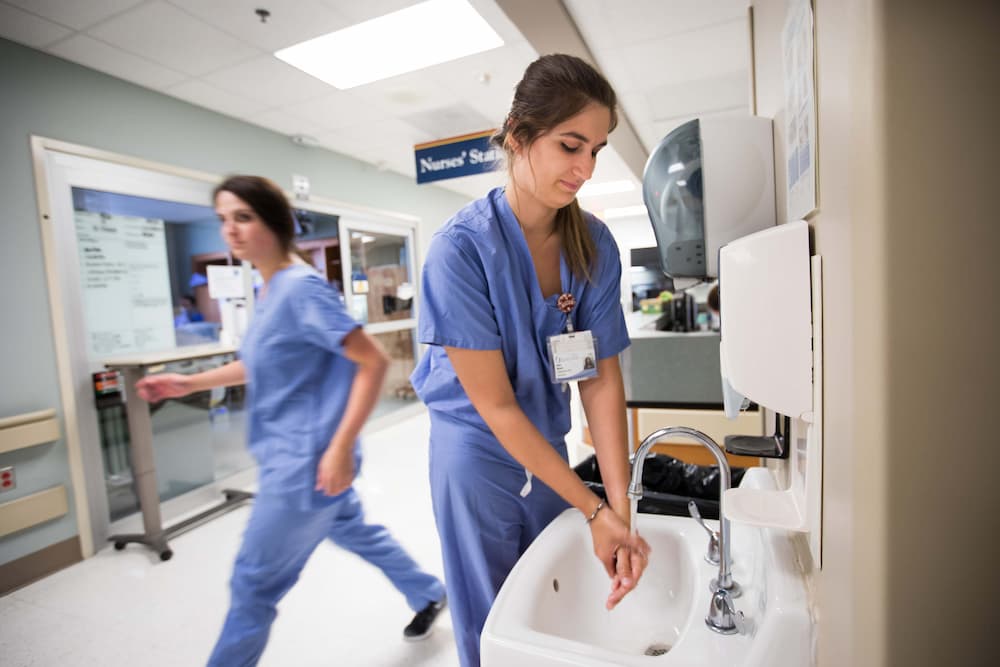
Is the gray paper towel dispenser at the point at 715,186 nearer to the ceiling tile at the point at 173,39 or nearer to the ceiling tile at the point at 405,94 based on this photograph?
the ceiling tile at the point at 173,39

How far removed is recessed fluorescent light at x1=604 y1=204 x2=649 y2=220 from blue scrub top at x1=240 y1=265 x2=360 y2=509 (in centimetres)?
75

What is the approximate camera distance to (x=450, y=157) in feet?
7.31

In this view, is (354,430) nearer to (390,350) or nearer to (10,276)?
(10,276)

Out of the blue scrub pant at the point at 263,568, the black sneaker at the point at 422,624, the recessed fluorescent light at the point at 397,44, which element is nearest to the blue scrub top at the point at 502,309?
the blue scrub pant at the point at 263,568

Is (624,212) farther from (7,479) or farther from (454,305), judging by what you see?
(7,479)

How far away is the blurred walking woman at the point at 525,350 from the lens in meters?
0.71

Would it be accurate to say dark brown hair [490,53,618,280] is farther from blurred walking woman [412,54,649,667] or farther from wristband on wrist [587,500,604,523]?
wristband on wrist [587,500,604,523]

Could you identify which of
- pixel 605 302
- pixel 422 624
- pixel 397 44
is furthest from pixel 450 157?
pixel 422 624

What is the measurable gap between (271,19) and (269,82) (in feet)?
1.73

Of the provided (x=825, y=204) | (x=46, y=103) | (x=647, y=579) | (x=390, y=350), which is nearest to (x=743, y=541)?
(x=647, y=579)

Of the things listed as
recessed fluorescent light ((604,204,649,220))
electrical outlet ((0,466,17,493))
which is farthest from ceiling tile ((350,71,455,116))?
electrical outlet ((0,466,17,493))

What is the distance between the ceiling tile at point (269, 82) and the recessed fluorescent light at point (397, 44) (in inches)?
2.3

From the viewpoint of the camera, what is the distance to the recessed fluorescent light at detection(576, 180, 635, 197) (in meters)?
0.80

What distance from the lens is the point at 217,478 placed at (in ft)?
8.68
